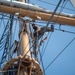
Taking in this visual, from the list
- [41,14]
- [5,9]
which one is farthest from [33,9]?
[5,9]

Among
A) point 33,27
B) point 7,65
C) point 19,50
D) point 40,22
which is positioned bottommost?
point 7,65

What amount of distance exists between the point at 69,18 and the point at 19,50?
1.51 m

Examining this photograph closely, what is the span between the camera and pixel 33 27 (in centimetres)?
689

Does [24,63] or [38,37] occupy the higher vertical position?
[38,37]

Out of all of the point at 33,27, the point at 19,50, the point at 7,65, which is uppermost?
the point at 33,27

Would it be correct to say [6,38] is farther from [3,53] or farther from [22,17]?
[22,17]

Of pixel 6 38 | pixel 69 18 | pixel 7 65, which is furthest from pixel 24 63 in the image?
pixel 6 38

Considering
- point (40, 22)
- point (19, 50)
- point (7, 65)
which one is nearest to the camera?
point (7, 65)

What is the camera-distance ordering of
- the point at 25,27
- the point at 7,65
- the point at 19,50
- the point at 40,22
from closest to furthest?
the point at 7,65 → the point at 19,50 → the point at 40,22 → the point at 25,27

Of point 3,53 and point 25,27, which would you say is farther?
point 3,53

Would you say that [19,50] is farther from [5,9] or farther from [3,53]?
[3,53]

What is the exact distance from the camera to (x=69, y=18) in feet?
20.9

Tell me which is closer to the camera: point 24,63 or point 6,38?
point 24,63

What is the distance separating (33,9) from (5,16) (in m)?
0.68
